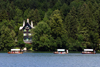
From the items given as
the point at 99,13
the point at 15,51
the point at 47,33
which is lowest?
the point at 15,51

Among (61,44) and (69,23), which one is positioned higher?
(69,23)

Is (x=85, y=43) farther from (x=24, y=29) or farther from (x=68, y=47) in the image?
(x=24, y=29)

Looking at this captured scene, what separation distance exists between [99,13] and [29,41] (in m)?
43.0

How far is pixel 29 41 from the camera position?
509 feet

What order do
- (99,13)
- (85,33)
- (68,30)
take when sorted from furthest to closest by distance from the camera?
(99,13) → (68,30) → (85,33)

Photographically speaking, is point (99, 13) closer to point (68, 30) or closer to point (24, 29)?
point (68, 30)

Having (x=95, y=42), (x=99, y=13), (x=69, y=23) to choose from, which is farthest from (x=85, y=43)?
(x=99, y=13)

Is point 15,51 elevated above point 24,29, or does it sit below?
below

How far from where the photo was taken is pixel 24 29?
524 ft

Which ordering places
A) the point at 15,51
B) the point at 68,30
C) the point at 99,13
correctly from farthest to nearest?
the point at 99,13 → the point at 68,30 → the point at 15,51

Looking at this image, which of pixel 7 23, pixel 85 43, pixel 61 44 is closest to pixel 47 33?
pixel 61 44

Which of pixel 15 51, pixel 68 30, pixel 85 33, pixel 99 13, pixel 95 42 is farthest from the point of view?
pixel 99 13

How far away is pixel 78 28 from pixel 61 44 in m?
17.7

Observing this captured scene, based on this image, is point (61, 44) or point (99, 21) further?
point (99, 21)
